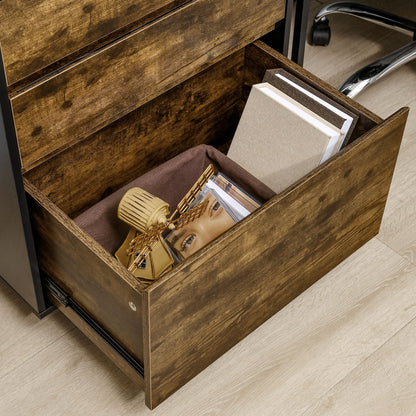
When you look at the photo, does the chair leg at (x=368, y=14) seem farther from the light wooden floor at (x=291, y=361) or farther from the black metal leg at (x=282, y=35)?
the light wooden floor at (x=291, y=361)

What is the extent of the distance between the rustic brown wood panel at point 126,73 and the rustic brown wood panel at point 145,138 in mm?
108

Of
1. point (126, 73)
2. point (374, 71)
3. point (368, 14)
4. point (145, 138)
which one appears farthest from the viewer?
point (368, 14)

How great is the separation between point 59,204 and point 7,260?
0.11 metres

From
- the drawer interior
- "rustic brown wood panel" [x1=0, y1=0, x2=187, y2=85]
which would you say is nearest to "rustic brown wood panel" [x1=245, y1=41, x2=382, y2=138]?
the drawer interior

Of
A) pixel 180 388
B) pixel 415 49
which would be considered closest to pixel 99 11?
pixel 180 388

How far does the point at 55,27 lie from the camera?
0.89m

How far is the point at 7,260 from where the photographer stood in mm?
1146

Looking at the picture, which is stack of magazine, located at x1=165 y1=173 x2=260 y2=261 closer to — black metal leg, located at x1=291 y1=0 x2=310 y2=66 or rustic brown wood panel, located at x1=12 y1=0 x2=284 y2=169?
rustic brown wood panel, located at x1=12 y1=0 x2=284 y2=169

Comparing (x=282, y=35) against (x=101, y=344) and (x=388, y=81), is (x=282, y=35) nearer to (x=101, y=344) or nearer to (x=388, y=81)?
(x=388, y=81)

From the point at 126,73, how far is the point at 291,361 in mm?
488

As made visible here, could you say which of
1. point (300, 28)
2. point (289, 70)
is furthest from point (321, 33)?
point (289, 70)

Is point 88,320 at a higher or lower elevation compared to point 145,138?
lower

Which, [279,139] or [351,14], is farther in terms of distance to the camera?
[351,14]

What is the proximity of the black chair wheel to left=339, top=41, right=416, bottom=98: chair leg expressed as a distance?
6.7 inches
